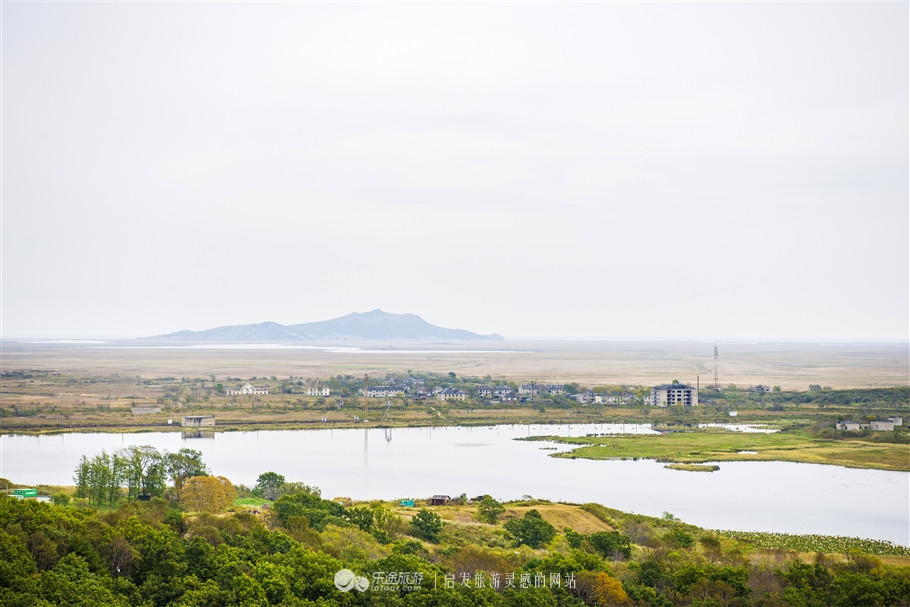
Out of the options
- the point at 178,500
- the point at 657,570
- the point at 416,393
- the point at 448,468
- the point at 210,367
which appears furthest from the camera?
the point at 210,367

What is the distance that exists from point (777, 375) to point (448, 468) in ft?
149

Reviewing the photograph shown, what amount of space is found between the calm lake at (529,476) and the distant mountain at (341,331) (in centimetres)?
12935

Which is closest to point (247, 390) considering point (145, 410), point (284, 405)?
point (284, 405)

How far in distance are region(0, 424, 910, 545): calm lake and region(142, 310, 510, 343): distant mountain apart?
129355 mm

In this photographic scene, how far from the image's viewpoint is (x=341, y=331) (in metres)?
170

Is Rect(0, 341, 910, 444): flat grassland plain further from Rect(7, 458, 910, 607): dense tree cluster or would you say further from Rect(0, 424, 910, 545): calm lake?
Rect(7, 458, 910, 607): dense tree cluster

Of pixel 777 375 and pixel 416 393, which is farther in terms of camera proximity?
pixel 777 375

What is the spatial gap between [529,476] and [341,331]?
149468 millimetres

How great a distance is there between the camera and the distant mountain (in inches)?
6181

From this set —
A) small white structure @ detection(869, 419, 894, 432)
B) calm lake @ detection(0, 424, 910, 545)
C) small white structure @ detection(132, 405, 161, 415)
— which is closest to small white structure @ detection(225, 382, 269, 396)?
small white structure @ detection(132, 405, 161, 415)

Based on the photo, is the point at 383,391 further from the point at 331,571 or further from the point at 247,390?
the point at 331,571

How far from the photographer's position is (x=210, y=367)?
68.6 metres

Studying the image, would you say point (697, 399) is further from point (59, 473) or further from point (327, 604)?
point (327, 604)

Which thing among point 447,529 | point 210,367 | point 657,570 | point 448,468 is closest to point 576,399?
point 448,468
